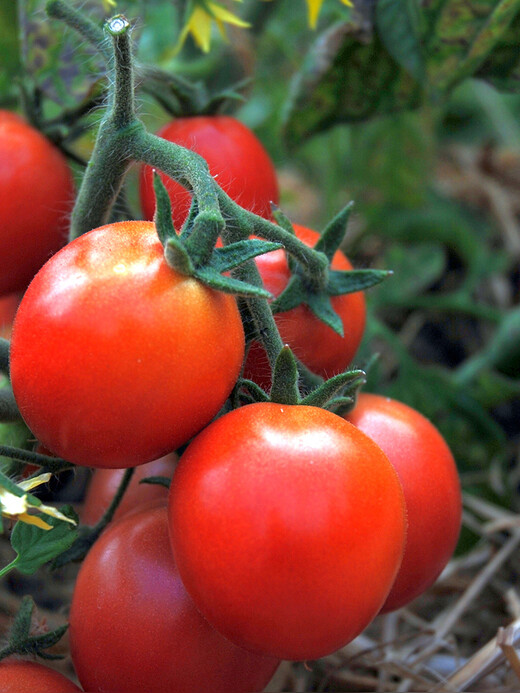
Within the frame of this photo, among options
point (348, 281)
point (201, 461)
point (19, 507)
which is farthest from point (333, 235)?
point (19, 507)

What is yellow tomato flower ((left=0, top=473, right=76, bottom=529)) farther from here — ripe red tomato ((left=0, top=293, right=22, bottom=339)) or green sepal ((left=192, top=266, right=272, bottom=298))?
ripe red tomato ((left=0, top=293, right=22, bottom=339))

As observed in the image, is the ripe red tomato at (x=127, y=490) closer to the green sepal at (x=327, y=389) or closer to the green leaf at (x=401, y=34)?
Result: the green sepal at (x=327, y=389)

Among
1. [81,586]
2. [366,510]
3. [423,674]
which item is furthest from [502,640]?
[81,586]

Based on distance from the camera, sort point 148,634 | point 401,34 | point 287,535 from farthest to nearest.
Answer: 1. point 401,34
2. point 148,634
3. point 287,535

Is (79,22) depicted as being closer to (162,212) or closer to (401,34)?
(162,212)

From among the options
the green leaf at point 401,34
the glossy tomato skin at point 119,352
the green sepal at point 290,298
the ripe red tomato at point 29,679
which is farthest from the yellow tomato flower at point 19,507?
the green leaf at point 401,34

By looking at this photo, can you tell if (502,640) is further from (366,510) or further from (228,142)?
(228,142)

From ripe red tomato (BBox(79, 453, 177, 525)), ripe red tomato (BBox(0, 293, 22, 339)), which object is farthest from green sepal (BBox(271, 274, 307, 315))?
ripe red tomato (BBox(0, 293, 22, 339))
